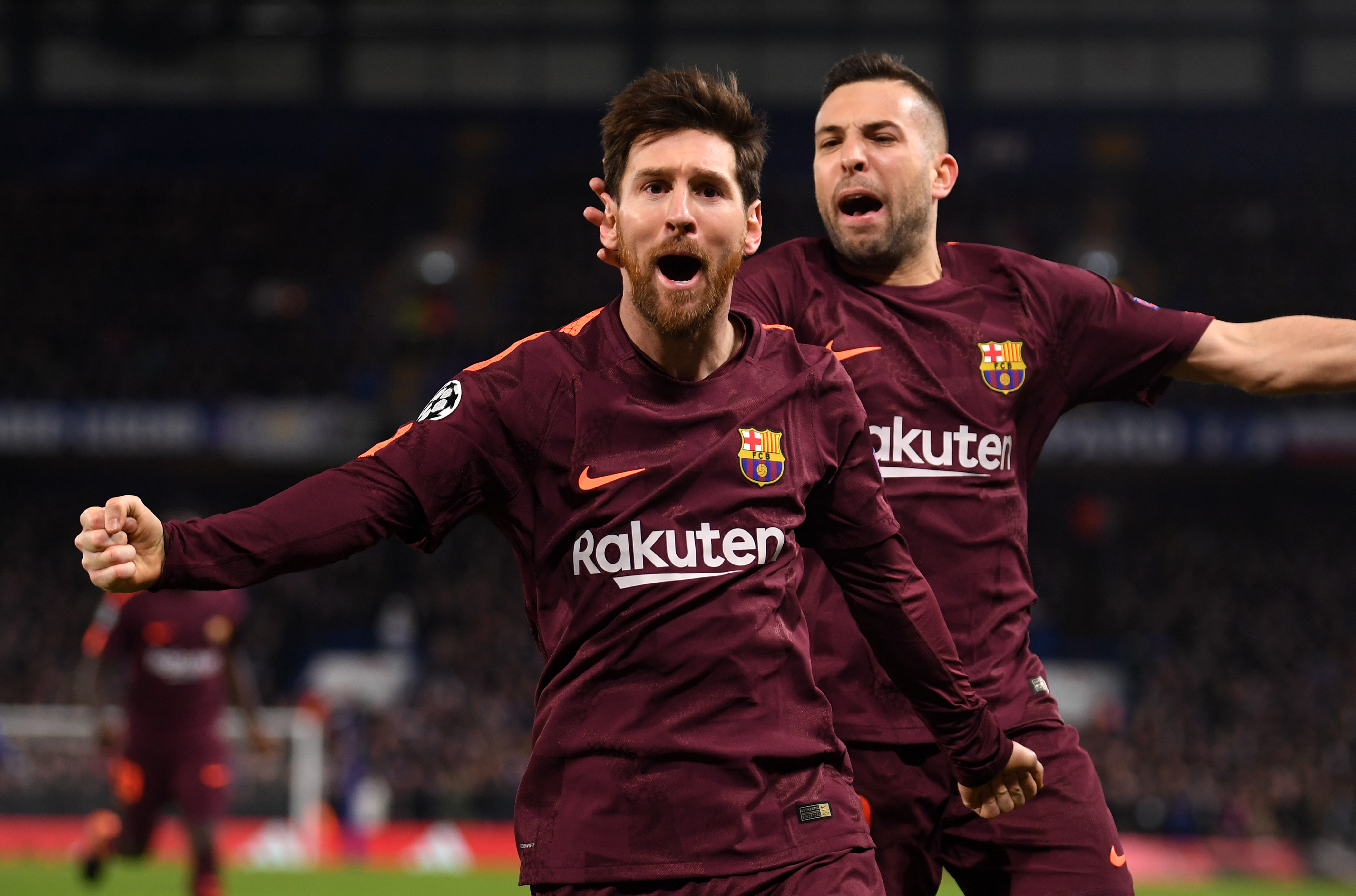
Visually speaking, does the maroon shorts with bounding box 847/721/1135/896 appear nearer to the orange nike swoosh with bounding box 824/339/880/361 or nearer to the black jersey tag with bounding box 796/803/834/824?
the black jersey tag with bounding box 796/803/834/824

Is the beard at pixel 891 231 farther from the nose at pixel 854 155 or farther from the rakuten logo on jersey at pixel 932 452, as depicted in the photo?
the rakuten logo on jersey at pixel 932 452

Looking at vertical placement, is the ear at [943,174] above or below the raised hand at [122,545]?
above

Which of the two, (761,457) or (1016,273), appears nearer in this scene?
(761,457)

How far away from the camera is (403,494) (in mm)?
2758

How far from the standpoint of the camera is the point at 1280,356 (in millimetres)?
3871

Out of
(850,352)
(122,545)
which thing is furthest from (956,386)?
(122,545)

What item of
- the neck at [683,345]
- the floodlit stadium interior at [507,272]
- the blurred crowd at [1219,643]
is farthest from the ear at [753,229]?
the floodlit stadium interior at [507,272]

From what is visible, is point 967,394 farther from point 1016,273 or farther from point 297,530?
point 297,530

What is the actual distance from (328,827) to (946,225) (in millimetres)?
16698

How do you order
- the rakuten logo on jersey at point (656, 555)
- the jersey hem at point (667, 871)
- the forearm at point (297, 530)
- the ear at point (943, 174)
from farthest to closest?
1. the ear at point (943, 174)
2. the rakuten logo on jersey at point (656, 555)
3. the jersey hem at point (667, 871)
4. the forearm at point (297, 530)

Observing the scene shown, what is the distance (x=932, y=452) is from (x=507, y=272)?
23.6m

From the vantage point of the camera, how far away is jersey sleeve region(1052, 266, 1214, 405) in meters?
3.95

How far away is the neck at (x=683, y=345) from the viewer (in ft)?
9.87

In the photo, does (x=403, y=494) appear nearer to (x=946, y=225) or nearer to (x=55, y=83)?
(x=946, y=225)
